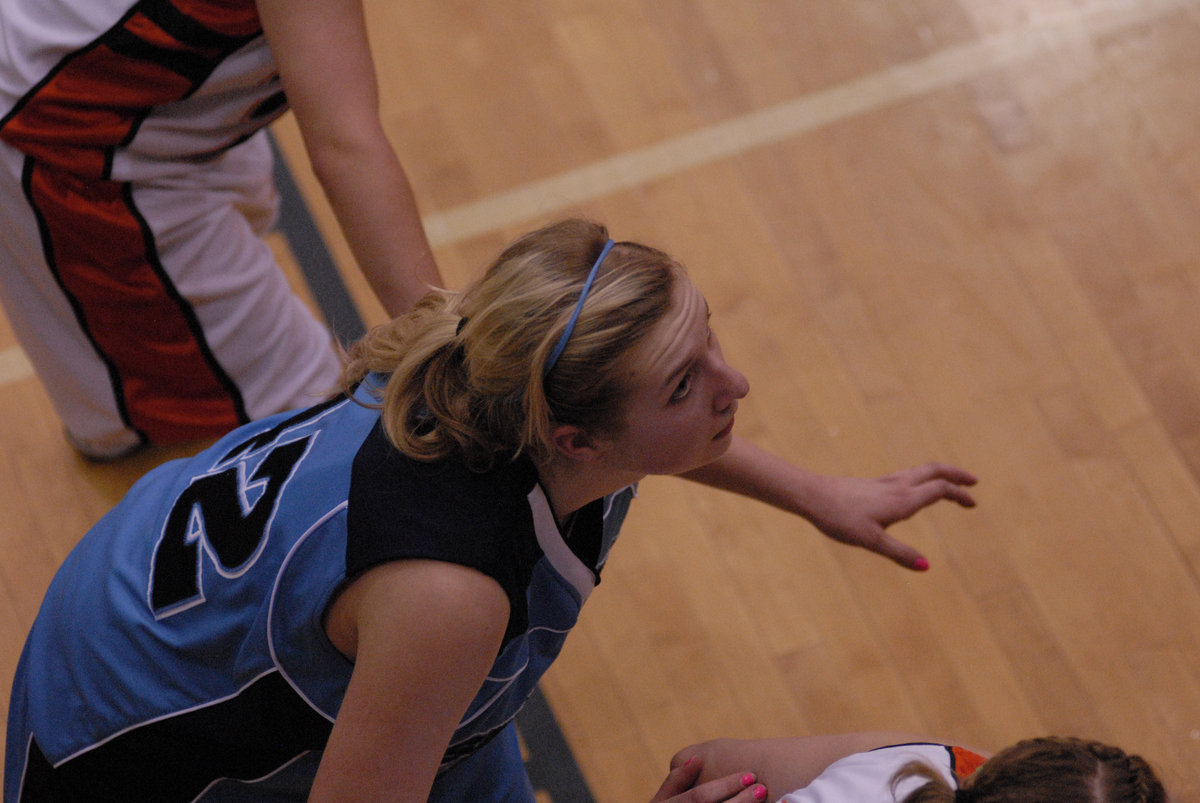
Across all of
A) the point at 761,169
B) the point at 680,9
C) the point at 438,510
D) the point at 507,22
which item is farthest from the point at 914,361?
the point at 438,510

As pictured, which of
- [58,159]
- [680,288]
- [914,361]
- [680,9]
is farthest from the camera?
[680,9]

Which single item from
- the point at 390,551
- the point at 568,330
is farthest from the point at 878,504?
the point at 390,551

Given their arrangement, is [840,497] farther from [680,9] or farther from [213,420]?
[680,9]

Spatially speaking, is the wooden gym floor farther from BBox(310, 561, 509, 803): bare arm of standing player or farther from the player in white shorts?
BBox(310, 561, 509, 803): bare arm of standing player

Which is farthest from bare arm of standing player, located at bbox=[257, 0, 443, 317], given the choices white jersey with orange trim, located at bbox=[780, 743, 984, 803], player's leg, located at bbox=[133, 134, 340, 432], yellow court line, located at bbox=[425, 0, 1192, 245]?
yellow court line, located at bbox=[425, 0, 1192, 245]

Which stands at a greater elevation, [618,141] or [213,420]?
[618,141]

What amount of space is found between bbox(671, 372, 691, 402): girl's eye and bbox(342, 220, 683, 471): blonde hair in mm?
67

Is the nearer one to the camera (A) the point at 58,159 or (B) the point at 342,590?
(B) the point at 342,590

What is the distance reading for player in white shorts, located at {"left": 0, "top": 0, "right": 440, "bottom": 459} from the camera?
154cm

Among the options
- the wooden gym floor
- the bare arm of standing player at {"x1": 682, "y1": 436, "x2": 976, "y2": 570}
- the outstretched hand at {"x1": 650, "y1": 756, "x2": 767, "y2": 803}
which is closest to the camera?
the outstretched hand at {"x1": 650, "y1": 756, "x2": 767, "y2": 803}

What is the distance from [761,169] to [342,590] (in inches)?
78.7

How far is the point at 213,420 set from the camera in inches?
89.0

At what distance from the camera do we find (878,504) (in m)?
1.77

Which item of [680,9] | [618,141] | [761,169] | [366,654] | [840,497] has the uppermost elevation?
[680,9]
